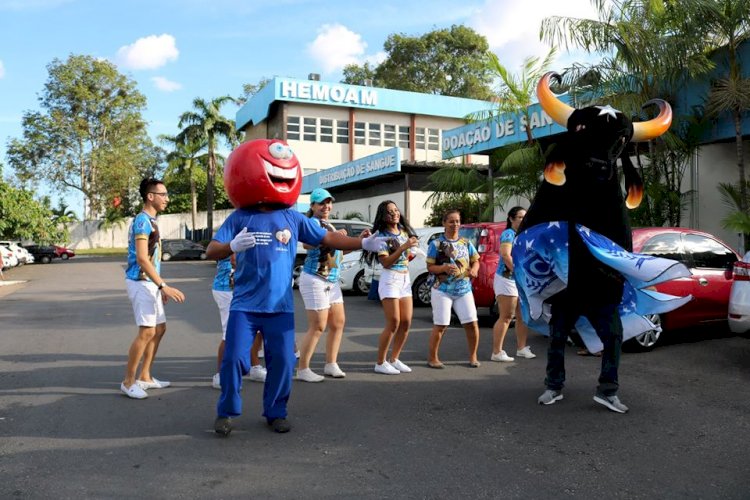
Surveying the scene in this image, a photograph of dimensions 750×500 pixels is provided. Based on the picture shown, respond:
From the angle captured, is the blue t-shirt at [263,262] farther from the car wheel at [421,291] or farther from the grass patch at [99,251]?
the grass patch at [99,251]

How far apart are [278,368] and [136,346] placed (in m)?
1.71

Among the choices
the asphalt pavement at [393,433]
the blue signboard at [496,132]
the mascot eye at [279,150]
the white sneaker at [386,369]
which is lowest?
the asphalt pavement at [393,433]

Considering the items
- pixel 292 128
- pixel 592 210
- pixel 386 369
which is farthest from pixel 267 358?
pixel 292 128

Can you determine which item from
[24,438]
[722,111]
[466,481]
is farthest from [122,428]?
[722,111]

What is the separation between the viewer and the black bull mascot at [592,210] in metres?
5.27

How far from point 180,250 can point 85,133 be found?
20.7m

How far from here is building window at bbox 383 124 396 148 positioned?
128 feet

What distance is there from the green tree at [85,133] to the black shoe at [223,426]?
177 feet

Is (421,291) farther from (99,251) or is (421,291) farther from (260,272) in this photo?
(99,251)

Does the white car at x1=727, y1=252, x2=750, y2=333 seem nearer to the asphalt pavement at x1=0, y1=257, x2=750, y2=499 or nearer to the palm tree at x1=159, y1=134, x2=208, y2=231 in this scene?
the asphalt pavement at x1=0, y1=257, x2=750, y2=499

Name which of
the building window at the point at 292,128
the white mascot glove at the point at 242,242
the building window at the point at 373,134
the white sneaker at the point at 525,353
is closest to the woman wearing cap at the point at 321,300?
the white mascot glove at the point at 242,242

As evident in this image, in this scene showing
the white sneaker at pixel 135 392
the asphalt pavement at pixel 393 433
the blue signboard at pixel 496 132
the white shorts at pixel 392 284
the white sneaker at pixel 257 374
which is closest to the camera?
the asphalt pavement at pixel 393 433

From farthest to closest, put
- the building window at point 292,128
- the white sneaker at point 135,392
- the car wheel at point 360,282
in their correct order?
1. the building window at point 292,128
2. the car wheel at point 360,282
3. the white sneaker at point 135,392

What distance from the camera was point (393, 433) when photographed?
185 inches
